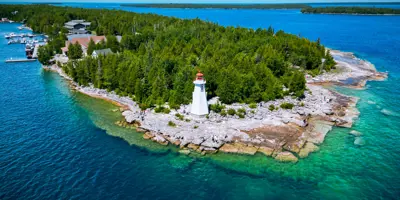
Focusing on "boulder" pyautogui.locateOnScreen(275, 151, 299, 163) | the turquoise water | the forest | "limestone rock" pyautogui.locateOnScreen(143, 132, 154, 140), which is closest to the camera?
the turquoise water

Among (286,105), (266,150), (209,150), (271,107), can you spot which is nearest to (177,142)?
(209,150)

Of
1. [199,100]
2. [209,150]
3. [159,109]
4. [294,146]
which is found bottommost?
[209,150]

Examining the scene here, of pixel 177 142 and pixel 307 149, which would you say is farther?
pixel 177 142

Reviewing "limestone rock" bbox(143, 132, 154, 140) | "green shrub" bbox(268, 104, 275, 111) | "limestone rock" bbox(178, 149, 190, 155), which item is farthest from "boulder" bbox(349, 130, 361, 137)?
"limestone rock" bbox(143, 132, 154, 140)

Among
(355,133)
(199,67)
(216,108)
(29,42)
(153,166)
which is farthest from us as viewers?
(29,42)

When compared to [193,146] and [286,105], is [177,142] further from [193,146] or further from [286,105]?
[286,105]

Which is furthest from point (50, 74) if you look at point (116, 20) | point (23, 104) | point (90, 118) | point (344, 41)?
point (344, 41)

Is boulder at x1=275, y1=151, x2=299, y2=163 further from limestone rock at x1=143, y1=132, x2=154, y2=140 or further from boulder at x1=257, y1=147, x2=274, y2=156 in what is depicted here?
limestone rock at x1=143, y1=132, x2=154, y2=140

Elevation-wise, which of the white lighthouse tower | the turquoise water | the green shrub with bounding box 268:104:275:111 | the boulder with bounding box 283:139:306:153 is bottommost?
the turquoise water

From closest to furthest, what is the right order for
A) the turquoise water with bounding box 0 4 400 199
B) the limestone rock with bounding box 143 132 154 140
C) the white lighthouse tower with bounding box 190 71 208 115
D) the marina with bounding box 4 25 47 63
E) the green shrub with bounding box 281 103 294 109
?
the turquoise water with bounding box 0 4 400 199, the limestone rock with bounding box 143 132 154 140, the white lighthouse tower with bounding box 190 71 208 115, the green shrub with bounding box 281 103 294 109, the marina with bounding box 4 25 47 63
